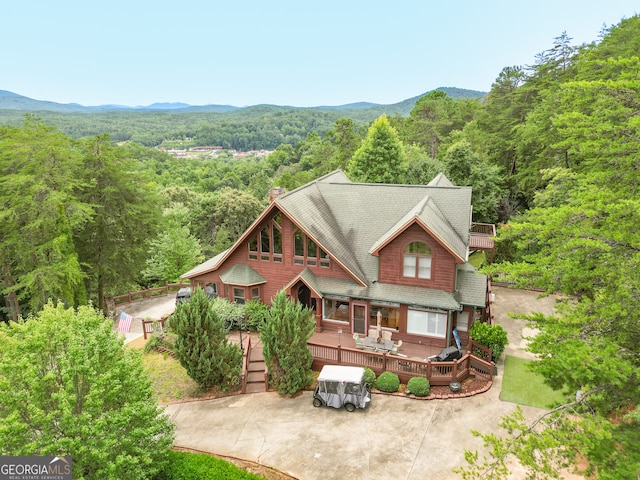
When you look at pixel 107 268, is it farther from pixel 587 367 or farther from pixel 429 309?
pixel 587 367

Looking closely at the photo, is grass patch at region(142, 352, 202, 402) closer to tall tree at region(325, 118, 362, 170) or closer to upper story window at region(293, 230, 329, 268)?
upper story window at region(293, 230, 329, 268)

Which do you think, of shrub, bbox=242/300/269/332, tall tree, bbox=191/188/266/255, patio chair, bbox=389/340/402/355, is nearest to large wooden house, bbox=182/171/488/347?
shrub, bbox=242/300/269/332

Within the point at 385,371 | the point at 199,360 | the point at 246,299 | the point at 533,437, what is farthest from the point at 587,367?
the point at 246,299

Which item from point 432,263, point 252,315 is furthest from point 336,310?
point 432,263

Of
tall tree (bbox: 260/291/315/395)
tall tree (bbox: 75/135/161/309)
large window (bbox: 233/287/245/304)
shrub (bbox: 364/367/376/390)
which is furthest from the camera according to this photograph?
tall tree (bbox: 75/135/161/309)

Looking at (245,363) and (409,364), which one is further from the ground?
(409,364)

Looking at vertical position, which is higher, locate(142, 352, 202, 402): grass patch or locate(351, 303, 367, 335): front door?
locate(351, 303, 367, 335): front door

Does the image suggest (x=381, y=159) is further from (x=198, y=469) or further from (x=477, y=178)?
(x=198, y=469)
